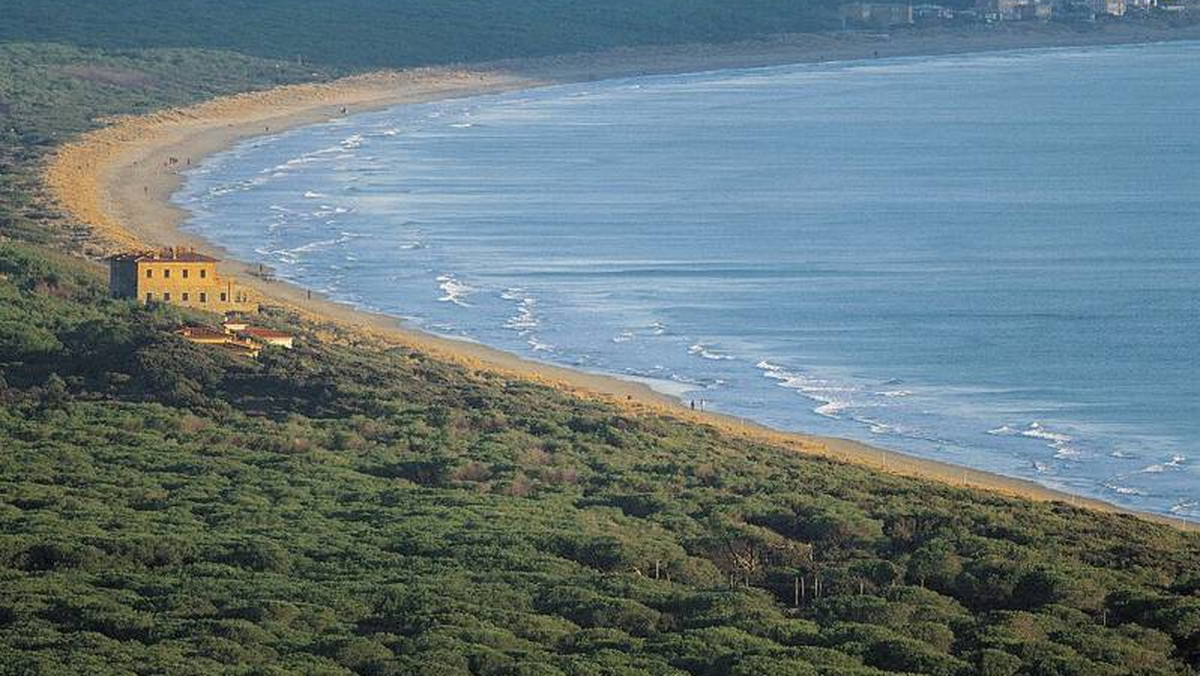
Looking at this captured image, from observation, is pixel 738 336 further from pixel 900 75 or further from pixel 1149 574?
pixel 900 75

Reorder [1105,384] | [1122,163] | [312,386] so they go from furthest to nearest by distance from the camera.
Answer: [1122,163] → [1105,384] → [312,386]

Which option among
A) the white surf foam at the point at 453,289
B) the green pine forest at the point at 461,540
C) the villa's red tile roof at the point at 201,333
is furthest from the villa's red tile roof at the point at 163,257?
the white surf foam at the point at 453,289

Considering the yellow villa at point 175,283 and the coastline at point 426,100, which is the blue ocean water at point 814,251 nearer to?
the coastline at point 426,100

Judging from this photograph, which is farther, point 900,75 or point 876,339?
point 900,75

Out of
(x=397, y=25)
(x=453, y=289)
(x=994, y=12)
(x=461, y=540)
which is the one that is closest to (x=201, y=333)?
(x=453, y=289)

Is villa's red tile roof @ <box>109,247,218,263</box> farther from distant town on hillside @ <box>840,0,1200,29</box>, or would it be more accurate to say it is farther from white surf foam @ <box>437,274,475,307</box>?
distant town on hillside @ <box>840,0,1200,29</box>

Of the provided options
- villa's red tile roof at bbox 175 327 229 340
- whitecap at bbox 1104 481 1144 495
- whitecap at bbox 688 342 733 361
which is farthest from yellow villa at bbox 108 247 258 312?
whitecap at bbox 1104 481 1144 495

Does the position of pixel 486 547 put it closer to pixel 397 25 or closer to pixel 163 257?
pixel 163 257

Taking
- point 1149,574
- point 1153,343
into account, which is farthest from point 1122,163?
point 1149,574
